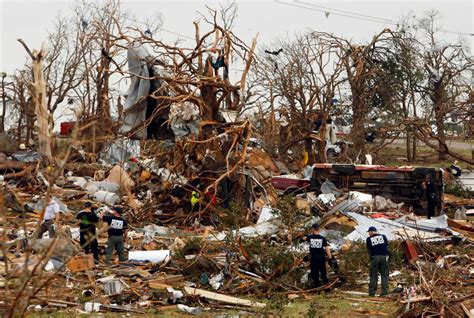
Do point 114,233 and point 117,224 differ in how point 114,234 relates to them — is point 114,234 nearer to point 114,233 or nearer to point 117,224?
point 114,233

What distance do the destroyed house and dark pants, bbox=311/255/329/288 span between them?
10.0m

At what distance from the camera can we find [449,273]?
51.0ft

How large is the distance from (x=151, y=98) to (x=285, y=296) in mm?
9758

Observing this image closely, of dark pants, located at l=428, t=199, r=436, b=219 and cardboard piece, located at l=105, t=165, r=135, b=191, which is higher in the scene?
cardboard piece, located at l=105, t=165, r=135, b=191

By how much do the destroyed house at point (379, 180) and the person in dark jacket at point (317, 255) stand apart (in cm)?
1005

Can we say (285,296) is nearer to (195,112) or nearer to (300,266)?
(300,266)

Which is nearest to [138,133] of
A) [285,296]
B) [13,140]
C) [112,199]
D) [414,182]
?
[112,199]

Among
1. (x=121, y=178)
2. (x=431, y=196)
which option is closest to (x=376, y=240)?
(x=431, y=196)

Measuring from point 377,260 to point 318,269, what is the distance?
3.59 feet

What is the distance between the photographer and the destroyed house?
24.7 meters

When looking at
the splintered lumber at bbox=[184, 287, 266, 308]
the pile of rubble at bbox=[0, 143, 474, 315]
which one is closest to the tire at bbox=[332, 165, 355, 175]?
the pile of rubble at bbox=[0, 143, 474, 315]

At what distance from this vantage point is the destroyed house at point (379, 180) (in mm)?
24672

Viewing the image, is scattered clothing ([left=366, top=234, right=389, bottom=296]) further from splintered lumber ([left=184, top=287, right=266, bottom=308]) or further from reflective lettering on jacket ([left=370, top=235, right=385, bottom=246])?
splintered lumber ([left=184, top=287, right=266, bottom=308])

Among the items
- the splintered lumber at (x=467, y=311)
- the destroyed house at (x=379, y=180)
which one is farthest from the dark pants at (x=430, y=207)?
the splintered lumber at (x=467, y=311)
